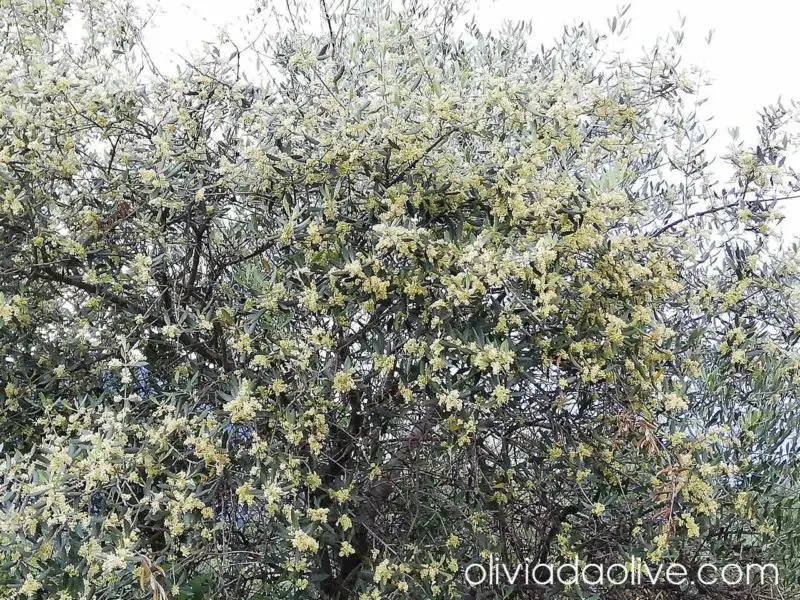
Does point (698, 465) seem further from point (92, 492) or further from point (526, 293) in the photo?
point (92, 492)

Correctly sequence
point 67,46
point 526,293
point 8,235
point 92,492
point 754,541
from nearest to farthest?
point 92,492
point 526,293
point 8,235
point 67,46
point 754,541

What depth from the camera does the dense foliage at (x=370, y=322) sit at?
323cm

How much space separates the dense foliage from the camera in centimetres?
323

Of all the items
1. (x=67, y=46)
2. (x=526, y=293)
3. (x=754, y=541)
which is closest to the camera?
(x=526, y=293)

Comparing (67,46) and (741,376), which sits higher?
(67,46)

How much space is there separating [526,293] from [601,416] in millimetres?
761

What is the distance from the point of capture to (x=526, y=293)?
3361 millimetres

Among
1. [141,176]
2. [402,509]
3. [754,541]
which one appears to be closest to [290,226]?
[141,176]

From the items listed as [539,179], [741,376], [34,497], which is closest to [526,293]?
[539,179]

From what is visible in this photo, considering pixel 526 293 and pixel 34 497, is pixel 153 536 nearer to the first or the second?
pixel 34 497

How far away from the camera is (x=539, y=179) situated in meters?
3.37

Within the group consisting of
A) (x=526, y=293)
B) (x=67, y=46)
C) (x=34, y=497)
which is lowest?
(x=34, y=497)

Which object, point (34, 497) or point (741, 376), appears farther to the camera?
point (741, 376)

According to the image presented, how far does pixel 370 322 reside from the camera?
348 cm
